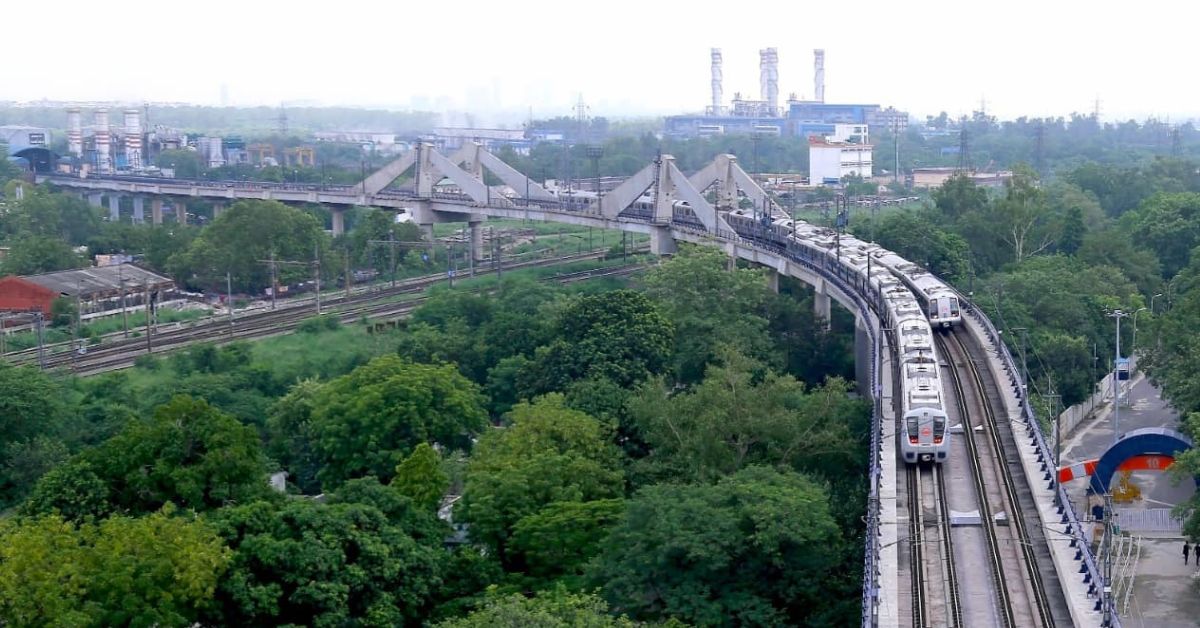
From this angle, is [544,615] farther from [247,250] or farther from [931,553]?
[247,250]

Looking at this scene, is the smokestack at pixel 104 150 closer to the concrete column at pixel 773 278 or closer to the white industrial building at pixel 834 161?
the white industrial building at pixel 834 161

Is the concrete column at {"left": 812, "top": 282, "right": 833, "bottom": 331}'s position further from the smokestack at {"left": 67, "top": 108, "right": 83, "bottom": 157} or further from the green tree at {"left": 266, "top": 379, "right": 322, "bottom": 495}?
the smokestack at {"left": 67, "top": 108, "right": 83, "bottom": 157}

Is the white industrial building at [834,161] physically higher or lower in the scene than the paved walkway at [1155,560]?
higher

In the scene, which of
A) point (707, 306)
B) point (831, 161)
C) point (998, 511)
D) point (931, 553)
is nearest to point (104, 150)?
point (831, 161)

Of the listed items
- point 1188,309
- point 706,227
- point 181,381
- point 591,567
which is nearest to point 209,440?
point 591,567

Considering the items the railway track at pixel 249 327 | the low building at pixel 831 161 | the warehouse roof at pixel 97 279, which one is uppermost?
the low building at pixel 831 161

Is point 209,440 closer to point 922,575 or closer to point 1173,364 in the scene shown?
point 922,575

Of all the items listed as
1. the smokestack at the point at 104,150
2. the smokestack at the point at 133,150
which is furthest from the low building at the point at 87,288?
the smokestack at the point at 133,150
